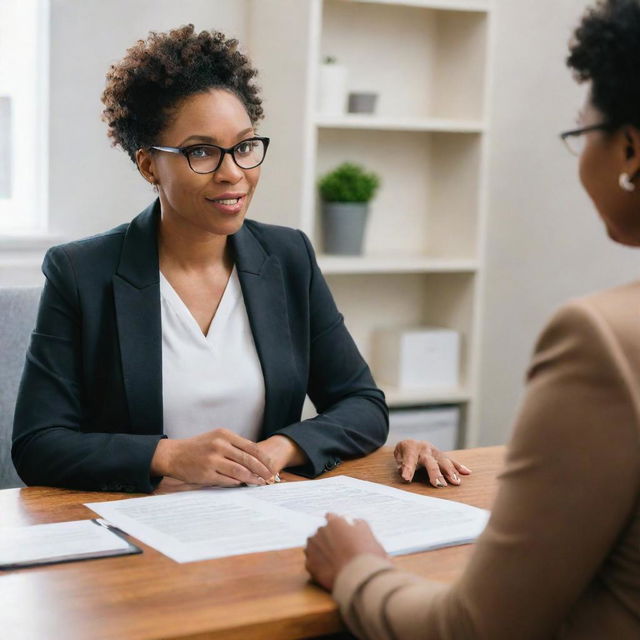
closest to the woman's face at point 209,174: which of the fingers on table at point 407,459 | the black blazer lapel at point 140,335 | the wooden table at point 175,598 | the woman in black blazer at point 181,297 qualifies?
the woman in black blazer at point 181,297

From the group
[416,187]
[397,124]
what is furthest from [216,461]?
[416,187]

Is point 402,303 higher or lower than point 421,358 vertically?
higher

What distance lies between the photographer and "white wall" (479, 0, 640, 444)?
3.45 metres

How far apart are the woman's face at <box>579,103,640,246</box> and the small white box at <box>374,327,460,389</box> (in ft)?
8.45

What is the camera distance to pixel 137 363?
6.18ft

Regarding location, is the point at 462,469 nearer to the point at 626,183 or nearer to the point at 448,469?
the point at 448,469

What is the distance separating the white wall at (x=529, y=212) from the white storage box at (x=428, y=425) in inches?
10.2

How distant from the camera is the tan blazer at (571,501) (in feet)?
2.96

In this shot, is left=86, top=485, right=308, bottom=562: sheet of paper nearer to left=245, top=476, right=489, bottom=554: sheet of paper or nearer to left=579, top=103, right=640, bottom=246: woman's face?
left=245, top=476, right=489, bottom=554: sheet of paper

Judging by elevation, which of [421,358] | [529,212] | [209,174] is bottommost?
[421,358]

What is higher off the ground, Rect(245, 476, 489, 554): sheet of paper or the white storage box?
Rect(245, 476, 489, 554): sheet of paper

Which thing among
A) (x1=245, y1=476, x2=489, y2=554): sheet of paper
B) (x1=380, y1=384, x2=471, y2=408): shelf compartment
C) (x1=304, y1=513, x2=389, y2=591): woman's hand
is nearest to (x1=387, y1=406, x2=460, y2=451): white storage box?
(x1=380, y1=384, x2=471, y2=408): shelf compartment

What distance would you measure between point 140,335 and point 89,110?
153cm

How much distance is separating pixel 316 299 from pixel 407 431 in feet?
5.03
